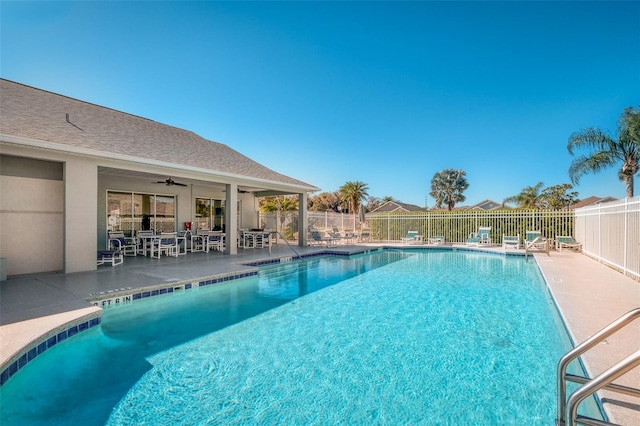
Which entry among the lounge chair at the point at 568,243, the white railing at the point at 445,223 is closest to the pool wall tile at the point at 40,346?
the white railing at the point at 445,223

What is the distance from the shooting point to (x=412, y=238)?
1939cm

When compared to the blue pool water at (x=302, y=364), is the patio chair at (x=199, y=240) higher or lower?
higher

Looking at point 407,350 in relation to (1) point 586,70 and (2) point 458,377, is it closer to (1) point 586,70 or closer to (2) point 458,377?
(2) point 458,377

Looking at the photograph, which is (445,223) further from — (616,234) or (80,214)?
(80,214)

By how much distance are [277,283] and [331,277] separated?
180 centimetres

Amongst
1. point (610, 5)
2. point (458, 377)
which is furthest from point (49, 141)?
point (610, 5)

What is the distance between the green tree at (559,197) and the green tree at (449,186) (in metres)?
8.57

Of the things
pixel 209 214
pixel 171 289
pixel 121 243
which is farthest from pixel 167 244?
pixel 171 289

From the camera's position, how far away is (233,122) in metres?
16.0

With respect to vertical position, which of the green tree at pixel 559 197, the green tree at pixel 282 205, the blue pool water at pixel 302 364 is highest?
the green tree at pixel 559 197

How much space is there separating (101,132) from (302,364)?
9.86 meters

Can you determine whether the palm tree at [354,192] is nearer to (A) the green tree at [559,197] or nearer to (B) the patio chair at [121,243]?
(A) the green tree at [559,197]

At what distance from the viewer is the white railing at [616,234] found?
290 inches

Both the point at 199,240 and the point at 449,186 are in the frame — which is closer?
the point at 199,240
